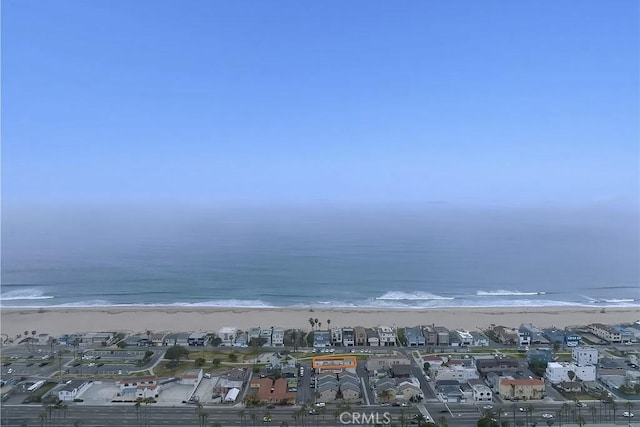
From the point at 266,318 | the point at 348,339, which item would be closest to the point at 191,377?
the point at 348,339

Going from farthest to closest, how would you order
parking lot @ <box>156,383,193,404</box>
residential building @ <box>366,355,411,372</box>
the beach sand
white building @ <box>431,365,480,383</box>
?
the beach sand < residential building @ <box>366,355,411,372</box> < white building @ <box>431,365,480,383</box> < parking lot @ <box>156,383,193,404</box>

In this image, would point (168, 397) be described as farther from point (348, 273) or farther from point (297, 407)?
point (348, 273)

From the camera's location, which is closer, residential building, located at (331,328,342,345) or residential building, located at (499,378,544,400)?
residential building, located at (499,378,544,400)

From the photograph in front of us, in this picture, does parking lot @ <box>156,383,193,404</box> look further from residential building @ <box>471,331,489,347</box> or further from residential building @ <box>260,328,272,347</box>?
residential building @ <box>471,331,489,347</box>

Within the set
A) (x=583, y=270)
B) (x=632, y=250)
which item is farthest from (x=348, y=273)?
(x=632, y=250)

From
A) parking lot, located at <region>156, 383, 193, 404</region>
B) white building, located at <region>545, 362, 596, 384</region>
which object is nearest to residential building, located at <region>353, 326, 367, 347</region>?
white building, located at <region>545, 362, 596, 384</region>

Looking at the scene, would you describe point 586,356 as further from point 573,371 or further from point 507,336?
point 507,336

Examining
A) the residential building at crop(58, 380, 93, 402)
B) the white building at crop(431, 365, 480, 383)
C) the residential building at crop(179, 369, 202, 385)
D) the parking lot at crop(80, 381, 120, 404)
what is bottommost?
the parking lot at crop(80, 381, 120, 404)
